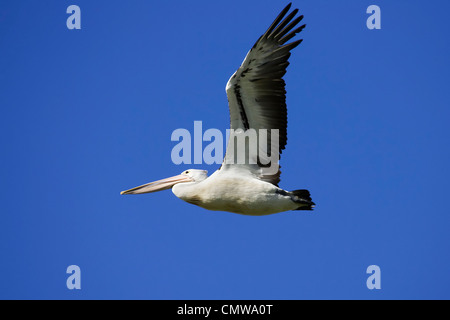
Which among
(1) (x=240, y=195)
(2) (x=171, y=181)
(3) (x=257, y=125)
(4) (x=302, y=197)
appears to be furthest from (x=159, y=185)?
(4) (x=302, y=197)

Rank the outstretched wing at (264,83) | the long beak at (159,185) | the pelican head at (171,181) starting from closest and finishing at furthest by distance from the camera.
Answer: the outstretched wing at (264,83)
the pelican head at (171,181)
the long beak at (159,185)

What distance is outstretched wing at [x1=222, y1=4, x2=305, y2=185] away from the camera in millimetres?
9836

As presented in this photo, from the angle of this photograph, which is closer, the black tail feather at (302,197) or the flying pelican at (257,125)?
the flying pelican at (257,125)

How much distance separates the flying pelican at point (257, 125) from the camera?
9.87m

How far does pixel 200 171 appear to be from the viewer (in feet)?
37.4

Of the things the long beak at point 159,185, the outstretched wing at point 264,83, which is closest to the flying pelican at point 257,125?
the outstretched wing at point 264,83

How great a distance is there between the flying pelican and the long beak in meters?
0.66

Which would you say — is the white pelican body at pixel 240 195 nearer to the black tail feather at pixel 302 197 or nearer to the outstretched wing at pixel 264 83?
the black tail feather at pixel 302 197

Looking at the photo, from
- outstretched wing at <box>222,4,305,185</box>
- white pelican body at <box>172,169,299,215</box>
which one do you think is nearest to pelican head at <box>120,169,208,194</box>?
white pelican body at <box>172,169,299,215</box>

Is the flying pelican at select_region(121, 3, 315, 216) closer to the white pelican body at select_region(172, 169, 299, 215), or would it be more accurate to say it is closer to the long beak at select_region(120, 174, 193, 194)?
the white pelican body at select_region(172, 169, 299, 215)

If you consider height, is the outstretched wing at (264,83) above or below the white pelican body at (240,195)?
above

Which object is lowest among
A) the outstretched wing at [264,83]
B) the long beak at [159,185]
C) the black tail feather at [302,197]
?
the black tail feather at [302,197]
